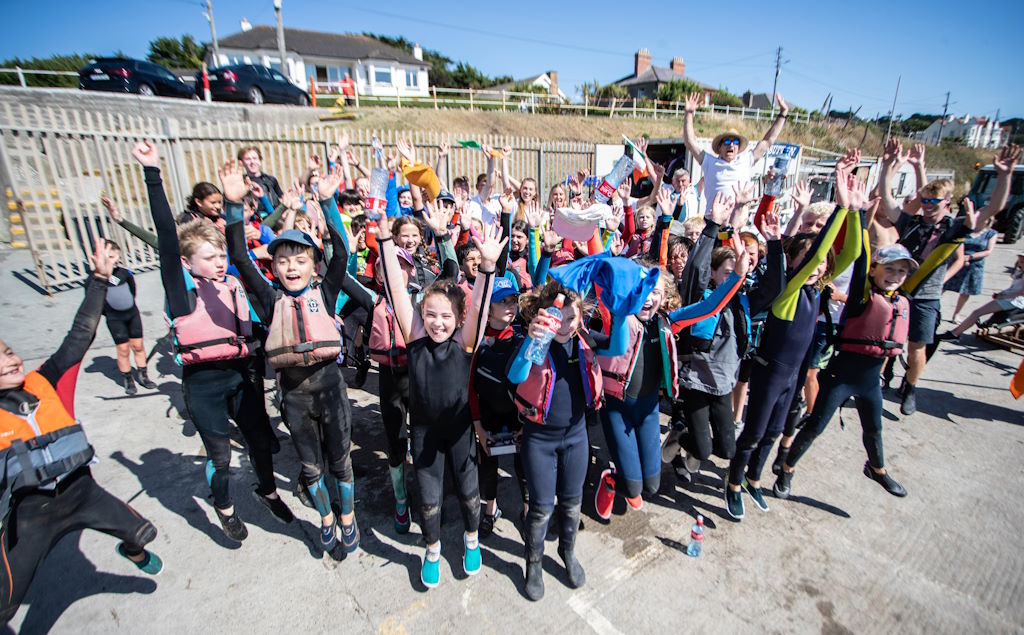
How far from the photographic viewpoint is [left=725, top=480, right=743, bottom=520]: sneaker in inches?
139

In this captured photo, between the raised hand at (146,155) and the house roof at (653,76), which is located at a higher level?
the house roof at (653,76)

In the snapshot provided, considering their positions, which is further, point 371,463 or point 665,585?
point 371,463

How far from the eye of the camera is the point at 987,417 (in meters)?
4.95

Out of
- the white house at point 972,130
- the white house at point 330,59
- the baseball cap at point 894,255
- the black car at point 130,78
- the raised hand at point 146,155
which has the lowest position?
the baseball cap at point 894,255

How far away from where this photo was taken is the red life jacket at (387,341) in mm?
3330

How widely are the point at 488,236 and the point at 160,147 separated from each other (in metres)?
9.28

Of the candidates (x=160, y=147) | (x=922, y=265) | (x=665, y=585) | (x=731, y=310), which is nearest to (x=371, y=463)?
(x=665, y=585)

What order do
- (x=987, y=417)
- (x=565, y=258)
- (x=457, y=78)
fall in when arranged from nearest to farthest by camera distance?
(x=565, y=258)
(x=987, y=417)
(x=457, y=78)

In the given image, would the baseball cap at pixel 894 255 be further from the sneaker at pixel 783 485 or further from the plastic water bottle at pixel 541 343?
the plastic water bottle at pixel 541 343

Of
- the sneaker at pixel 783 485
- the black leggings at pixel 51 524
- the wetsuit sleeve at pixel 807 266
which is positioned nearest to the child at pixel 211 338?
the black leggings at pixel 51 524

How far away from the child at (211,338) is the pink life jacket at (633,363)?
2.32 meters

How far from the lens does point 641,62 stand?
64562 mm

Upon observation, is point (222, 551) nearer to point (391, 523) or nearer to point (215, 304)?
point (391, 523)

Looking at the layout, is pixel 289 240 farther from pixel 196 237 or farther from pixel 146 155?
pixel 146 155
